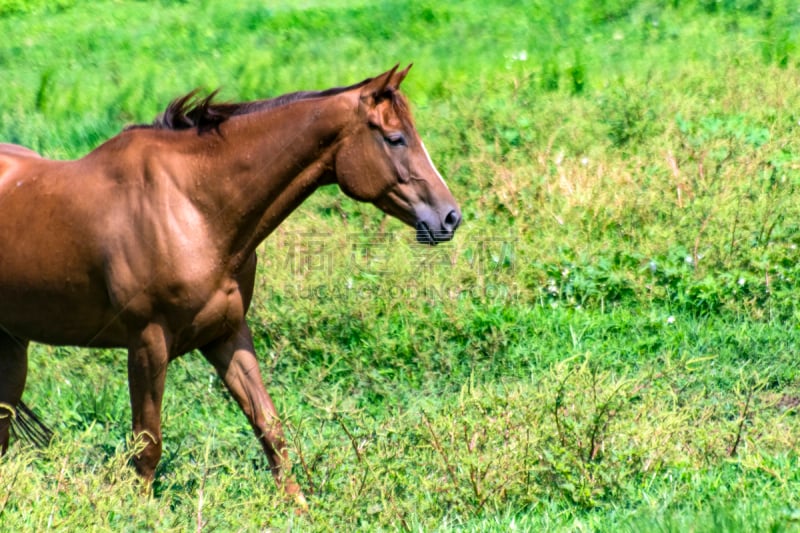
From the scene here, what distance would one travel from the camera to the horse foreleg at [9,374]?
5.99 m

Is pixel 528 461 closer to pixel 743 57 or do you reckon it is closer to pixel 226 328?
pixel 226 328

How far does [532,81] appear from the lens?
10734 mm

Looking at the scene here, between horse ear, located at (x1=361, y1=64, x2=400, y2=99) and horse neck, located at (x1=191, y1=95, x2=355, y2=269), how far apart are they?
95 millimetres

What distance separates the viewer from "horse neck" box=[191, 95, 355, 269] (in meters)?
5.27

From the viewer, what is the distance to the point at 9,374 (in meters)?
6.02

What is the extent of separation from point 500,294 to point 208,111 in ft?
8.50

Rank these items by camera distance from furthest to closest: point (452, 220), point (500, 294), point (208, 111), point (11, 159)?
point (500, 294) < point (11, 159) < point (208, 111) < point (452, 220)

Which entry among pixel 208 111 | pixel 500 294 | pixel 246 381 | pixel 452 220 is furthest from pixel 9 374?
pixel 500 294

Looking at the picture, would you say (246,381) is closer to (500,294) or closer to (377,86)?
(377,86)

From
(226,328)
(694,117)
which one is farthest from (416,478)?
(694,117)

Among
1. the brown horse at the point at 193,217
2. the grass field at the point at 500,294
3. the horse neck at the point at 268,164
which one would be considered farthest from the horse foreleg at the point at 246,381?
the horse neck at the point at 268,164

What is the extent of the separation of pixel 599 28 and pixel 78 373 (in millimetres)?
7176

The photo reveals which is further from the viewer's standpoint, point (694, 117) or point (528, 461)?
point (694, 117)

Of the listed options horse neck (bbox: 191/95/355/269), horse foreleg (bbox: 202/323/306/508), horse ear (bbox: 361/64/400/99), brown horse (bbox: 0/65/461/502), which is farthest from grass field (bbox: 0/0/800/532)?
horse ear (bbox: 361/64/400/99)
